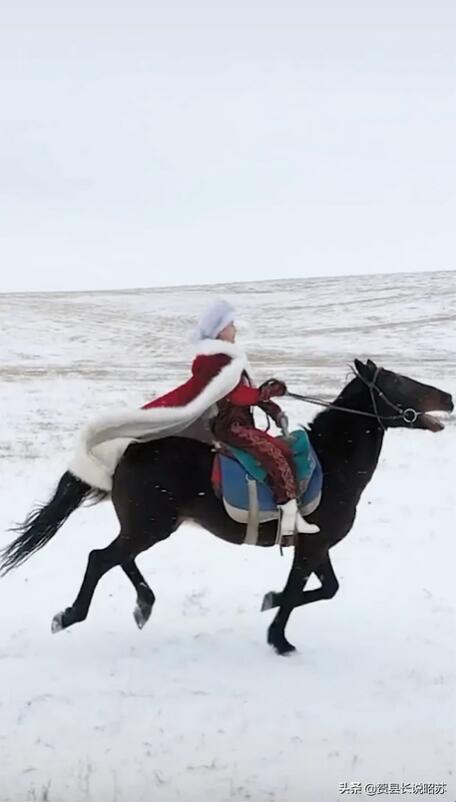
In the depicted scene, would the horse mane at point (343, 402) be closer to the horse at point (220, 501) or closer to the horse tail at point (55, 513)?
the horse at point (220, 501)

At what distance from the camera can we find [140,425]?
5.89 metres

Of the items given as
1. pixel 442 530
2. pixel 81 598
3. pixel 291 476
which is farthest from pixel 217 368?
pixel 442 530

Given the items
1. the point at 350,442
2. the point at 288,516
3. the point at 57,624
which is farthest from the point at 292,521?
the point at 57,624

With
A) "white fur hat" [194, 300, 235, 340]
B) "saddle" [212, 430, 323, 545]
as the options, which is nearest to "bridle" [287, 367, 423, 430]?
"saddle" [212, 430, 323, 545]

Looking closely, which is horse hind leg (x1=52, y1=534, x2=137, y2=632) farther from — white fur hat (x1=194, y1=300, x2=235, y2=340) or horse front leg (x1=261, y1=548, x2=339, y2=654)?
white fur hat (x1=194, y1=300, x2=235, y2=340)

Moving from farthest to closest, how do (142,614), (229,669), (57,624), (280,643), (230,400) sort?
(142,614), (57,624), (280,643), (230,400), (229,669)

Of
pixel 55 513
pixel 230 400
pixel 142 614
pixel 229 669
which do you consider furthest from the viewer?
pixel 142 614

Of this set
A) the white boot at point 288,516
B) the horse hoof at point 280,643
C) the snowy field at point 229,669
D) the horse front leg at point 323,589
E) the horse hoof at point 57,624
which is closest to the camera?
the snowy field at point 229,669

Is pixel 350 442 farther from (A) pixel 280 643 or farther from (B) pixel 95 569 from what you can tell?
(B) pixel 95 569

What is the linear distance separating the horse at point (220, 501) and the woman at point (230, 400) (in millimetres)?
230

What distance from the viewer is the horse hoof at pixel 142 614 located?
637 cm

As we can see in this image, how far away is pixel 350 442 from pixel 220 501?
1135mm

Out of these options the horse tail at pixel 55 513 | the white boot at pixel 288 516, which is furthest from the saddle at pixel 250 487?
the horse tail at pixel 55 513

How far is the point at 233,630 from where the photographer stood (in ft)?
21.3
